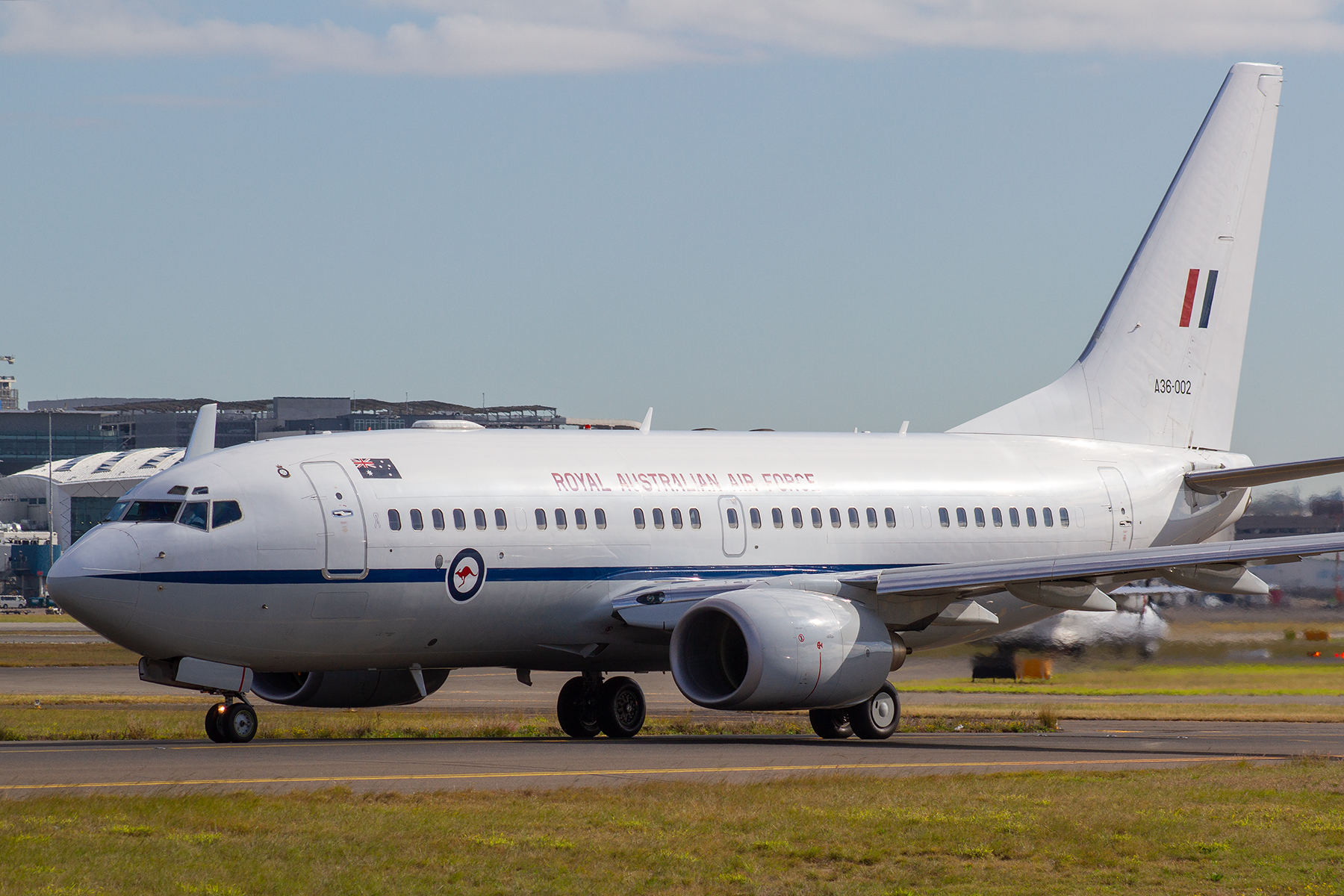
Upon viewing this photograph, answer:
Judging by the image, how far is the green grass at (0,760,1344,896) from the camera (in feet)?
39.4

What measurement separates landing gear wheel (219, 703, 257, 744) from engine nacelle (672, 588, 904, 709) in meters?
5.75

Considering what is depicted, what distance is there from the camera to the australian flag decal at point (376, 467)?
937 inches

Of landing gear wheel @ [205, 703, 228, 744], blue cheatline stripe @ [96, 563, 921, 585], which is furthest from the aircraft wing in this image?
landing gear wheel @ [205, 703, 228, 744]

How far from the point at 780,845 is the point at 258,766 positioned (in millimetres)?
7961

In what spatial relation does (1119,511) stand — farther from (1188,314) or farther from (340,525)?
(340,525)

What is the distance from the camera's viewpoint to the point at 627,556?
25.7 meters

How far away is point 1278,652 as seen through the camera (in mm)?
32750

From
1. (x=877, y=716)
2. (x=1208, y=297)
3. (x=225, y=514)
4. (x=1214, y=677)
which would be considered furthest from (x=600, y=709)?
(x=1208, y=297)

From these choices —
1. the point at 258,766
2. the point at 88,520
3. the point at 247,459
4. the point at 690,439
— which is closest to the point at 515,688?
the point at 690,439

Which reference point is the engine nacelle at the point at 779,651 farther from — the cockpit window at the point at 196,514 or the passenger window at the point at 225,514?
the cockpit window at the point at 196,514

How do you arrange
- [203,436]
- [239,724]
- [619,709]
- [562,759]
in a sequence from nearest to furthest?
1. [562,759]
2. [239,724]
3. [619,709]
4. [203,436]

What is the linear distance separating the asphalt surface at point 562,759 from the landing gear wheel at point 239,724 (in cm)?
28

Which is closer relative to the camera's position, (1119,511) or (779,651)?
(779,651)

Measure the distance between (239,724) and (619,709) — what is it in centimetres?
628
